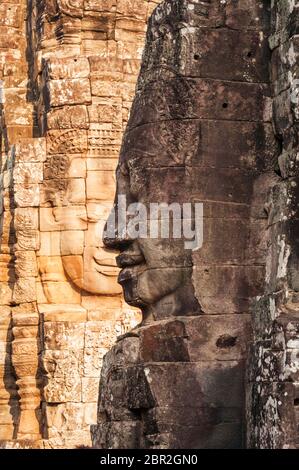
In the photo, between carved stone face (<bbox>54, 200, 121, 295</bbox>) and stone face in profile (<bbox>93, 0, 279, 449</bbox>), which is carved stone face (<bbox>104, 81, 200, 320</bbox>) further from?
carved stone face (<bbox>54, 200, 121, 295</bbox>)

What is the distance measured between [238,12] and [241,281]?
101 inches

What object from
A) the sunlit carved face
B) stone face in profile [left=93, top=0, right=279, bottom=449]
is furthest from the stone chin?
stone face in profile [left=93, top=0, right=279, bottom=449]

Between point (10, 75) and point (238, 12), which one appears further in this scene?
point (10, 75)

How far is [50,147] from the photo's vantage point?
101ft

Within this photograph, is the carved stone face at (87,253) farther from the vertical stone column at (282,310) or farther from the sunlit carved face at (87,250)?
the vertical stone column at (282,310)

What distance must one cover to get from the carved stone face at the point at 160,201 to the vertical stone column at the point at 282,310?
1.55m

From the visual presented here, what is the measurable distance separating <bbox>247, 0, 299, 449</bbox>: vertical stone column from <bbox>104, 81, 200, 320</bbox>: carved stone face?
1549 mm

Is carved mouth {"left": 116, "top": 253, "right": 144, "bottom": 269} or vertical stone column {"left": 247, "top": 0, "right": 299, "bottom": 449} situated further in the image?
carved mouth {"left": 116, "top": 253, "right": 144, "bottom": 269}

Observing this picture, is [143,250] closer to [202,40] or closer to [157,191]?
[157,191]

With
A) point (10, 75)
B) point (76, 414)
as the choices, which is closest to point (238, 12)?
point (76, 414)

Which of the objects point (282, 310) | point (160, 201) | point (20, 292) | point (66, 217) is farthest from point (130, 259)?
point (20, 292)

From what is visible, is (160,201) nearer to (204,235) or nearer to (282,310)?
(204,235)

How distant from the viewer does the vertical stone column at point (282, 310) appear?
1703 centimetres

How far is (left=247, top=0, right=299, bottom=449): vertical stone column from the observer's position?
17.0 m
